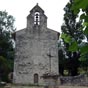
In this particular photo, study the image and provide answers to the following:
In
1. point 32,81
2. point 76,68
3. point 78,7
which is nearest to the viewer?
point 78,7

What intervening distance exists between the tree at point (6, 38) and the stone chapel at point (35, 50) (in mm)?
2536

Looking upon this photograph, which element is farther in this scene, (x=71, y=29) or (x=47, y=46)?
(x=71, y=29)

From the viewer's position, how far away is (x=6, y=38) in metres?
46.5

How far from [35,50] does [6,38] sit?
29.6 ft

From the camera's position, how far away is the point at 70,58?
1877 inches

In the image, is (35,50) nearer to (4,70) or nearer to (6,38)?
(4,70)

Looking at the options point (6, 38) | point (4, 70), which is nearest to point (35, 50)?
point (4, 70)

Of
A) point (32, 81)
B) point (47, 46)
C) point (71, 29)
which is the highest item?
point (71, 29)

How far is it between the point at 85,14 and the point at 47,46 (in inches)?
1438

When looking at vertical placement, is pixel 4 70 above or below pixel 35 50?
below

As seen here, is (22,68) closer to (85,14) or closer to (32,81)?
(32,81)

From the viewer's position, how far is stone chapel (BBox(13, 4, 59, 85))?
3772cm

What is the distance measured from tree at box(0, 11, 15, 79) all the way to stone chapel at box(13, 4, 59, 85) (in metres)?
2.54

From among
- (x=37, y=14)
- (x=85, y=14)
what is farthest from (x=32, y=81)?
(x=85, y=14)
